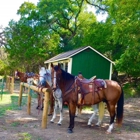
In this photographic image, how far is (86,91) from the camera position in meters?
5.92

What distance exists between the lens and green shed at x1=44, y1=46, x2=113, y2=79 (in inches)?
456

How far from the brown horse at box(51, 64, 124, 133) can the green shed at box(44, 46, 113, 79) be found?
5.42 m

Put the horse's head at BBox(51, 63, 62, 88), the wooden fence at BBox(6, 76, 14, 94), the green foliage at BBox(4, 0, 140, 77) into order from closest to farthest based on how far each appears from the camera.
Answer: the horse's head at BBox(51, 63, 62, 88) < the wooden fence at BBox(6, 76, 14, 94) < the green foliage at BBox(4, 0, 140, 77)

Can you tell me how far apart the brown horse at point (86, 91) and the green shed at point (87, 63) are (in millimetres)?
5417

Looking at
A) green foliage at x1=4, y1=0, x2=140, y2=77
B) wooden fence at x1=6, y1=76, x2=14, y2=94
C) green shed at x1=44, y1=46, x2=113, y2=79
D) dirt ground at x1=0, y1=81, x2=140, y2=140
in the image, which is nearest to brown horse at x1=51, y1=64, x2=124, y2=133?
dirt ground at x1=0, y1=81, x2=140, y2=140

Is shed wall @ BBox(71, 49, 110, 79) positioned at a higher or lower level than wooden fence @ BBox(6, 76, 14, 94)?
higher

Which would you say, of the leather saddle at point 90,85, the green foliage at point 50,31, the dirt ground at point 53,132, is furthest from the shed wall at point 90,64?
the green foliage at point 50,31

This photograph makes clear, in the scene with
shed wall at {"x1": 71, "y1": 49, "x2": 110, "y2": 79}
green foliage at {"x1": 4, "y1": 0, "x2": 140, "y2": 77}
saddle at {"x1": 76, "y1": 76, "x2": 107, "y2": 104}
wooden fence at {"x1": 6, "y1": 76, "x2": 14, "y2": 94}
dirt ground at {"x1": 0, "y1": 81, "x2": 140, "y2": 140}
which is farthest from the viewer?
green foliage at {"x1": 4, "y1": 0, "x2": 140, "y2": 77}

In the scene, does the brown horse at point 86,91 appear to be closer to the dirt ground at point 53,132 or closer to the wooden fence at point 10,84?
the dirt ground at point 53,132

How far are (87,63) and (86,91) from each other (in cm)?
618

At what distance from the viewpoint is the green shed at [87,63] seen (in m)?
11.6

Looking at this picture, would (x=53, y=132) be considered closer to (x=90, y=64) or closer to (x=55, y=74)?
(x=55, y=74)

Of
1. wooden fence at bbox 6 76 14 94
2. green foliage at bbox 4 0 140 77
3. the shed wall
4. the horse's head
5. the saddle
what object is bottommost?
wooden fence at bbox 6 76 14 94

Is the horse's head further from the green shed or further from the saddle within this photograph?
the green shed
